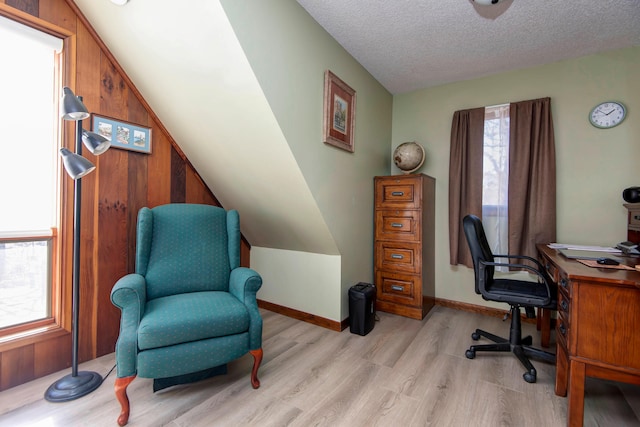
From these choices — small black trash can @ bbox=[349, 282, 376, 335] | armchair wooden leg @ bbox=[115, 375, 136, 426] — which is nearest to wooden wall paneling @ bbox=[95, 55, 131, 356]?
armchair wooden leg @ bbox=[115, 375, 136, 426]

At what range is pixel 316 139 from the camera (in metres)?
2.23

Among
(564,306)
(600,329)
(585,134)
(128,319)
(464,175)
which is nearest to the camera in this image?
(600,329)

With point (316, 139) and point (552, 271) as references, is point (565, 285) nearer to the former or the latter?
point (552, 271)

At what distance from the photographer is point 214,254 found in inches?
84.4

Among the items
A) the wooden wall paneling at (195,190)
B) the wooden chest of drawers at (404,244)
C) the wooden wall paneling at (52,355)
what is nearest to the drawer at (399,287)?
the wooden chest of drawers at (404,244)

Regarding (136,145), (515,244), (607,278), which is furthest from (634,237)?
(136,145)

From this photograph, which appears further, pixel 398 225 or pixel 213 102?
pixel 398 225

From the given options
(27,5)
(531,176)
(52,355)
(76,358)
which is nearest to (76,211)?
(76,358)

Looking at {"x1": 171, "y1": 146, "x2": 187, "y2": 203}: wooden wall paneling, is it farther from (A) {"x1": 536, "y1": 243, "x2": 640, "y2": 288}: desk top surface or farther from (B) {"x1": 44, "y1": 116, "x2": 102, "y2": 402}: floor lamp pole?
(A) {"x1": 536, "y1": 243, "x2": 640, "y2": 288}: desk top surface

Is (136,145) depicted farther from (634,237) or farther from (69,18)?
(634,237)

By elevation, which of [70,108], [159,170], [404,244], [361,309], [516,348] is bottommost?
[516,348]

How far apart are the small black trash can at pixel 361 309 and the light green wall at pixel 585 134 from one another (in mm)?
1256

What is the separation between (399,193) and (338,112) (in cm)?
104

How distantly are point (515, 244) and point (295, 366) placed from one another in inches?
90.9
